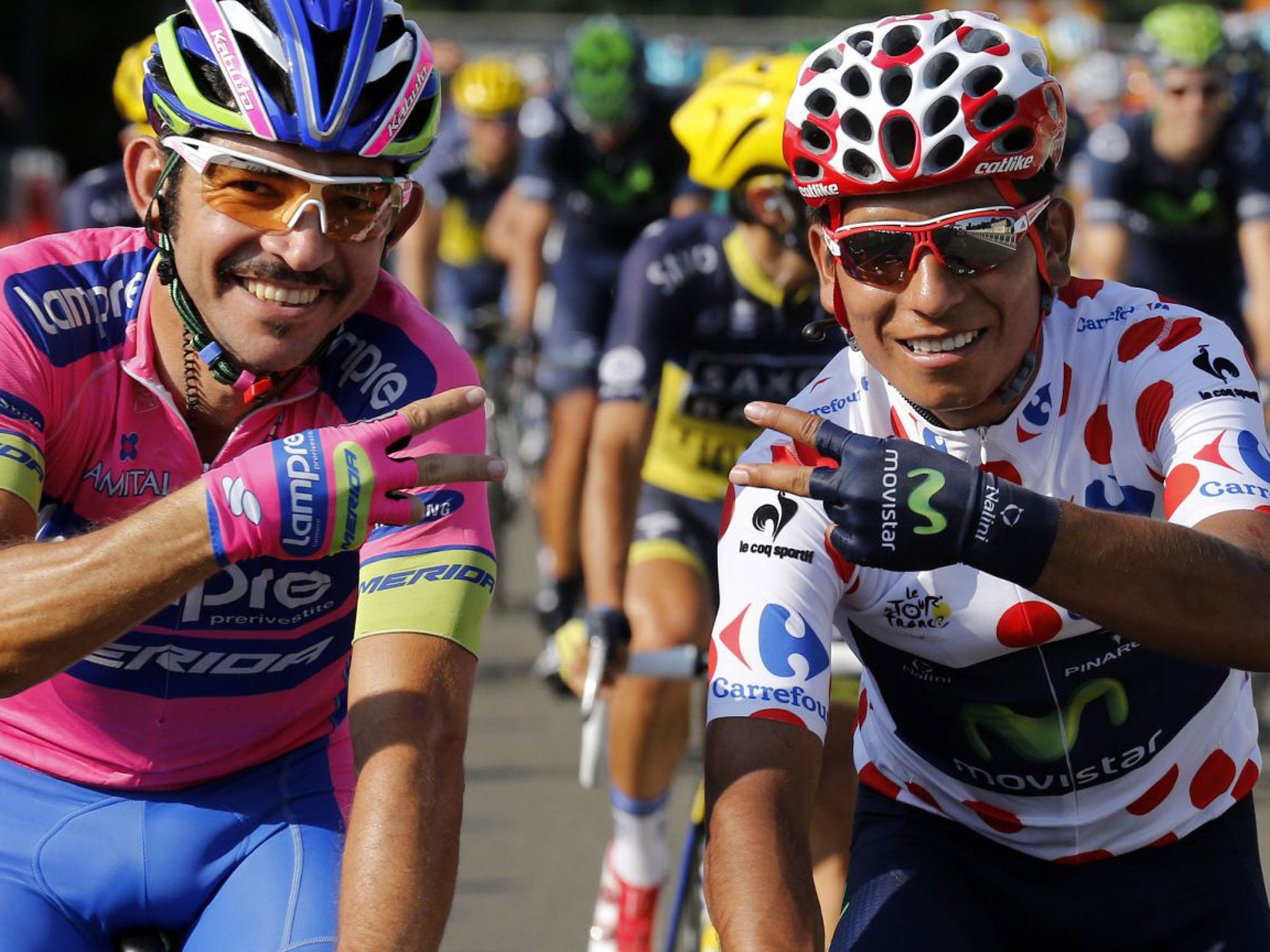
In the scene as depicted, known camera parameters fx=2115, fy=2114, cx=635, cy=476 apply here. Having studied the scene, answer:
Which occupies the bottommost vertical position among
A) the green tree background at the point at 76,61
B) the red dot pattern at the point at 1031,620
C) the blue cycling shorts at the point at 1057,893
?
the green tree background at the point at 76,61

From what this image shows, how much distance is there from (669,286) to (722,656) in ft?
9.38

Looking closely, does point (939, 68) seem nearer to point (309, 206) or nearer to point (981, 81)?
point (981, 81)

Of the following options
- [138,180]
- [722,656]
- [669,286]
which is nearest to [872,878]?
[722,656]

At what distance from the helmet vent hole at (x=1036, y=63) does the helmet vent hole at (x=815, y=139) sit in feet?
1.19

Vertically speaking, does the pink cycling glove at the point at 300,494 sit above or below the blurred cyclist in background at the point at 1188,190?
above

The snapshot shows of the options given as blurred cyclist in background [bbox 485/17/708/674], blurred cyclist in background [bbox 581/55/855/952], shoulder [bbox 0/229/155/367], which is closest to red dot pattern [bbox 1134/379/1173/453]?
→ shoulder [bbox 0/229/155/367]

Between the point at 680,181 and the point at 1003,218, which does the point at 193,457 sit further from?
the point at 680,181

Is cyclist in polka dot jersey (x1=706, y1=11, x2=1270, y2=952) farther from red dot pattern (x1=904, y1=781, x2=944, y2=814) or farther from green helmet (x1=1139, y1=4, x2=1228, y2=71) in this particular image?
green helmet (x1=1139, y1=4, x2=1228, y2=71)

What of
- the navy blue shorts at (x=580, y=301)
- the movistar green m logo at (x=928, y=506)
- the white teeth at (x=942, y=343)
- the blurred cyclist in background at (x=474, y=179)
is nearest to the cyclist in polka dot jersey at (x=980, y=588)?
the white teeth at (x=942, y=343)

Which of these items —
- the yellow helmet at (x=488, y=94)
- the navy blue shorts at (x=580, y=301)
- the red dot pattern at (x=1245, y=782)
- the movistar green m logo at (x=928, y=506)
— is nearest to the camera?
the movistar green m logo at (x=928, y=506)

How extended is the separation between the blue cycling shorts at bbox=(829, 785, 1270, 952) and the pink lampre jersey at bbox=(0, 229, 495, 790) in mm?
806

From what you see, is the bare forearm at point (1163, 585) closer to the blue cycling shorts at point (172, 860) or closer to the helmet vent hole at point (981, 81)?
the helmet vent hole at point (981, 81)

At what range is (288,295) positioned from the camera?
3.42 metres

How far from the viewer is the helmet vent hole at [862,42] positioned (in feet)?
11.8
